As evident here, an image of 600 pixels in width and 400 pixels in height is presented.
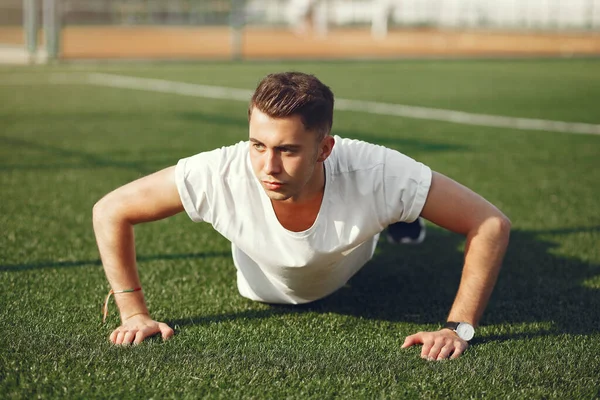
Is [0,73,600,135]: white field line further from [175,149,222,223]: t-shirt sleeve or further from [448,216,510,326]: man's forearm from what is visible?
[175,149,222,223]: t-shirt sleeve

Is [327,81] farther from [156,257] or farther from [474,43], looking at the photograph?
[474,43]

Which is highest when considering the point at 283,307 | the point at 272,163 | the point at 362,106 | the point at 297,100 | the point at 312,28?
the point at 297,100

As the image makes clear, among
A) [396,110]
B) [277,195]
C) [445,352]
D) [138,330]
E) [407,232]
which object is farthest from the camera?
[396,110]

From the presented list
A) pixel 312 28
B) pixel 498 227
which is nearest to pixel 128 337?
pixel 498 227

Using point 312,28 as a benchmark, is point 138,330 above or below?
above

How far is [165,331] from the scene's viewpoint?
11.4 feet

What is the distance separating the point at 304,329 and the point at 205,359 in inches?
24.8

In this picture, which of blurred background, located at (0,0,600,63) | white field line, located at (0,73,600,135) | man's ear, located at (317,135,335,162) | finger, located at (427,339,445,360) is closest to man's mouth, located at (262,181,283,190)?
man's ear, located at (317,135,335,162)

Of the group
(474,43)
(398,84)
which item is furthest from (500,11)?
(398,84)

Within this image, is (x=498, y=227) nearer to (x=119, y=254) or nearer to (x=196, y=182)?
(x=196, y=182)

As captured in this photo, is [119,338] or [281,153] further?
[119,338]

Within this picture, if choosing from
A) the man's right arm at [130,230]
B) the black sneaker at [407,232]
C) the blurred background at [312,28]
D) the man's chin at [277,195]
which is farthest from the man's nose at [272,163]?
the blurred background at [312,28]

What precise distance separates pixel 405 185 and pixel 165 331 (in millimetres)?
1260

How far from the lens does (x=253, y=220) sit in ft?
11.2
